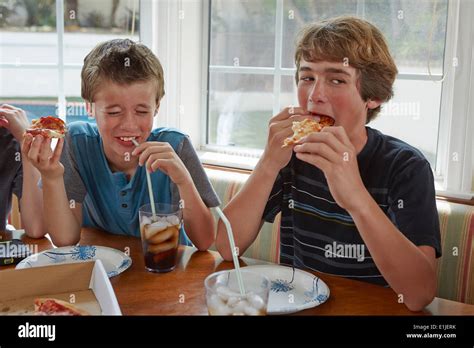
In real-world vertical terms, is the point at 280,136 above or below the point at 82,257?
above

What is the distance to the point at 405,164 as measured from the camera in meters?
1.25

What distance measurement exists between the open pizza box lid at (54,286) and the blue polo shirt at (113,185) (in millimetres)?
516

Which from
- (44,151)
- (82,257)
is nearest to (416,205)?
(82,257)

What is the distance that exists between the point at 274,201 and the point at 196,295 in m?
0.45

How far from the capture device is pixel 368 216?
1.06 metres

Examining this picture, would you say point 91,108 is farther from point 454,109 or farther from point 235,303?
point 454,109

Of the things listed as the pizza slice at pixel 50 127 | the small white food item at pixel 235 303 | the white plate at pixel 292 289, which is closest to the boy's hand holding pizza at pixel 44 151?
the pizza slice at pixel 50 127

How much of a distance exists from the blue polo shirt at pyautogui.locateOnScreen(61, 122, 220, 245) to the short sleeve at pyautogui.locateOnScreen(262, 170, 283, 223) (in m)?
0.15

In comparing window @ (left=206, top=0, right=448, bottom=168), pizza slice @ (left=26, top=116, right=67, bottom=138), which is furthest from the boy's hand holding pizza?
window @ (left=206, top=0, right=448, bottom=168)

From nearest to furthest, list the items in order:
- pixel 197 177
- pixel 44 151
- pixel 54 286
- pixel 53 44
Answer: pixel 54 286, pixel 44 151, pixel 197 177, pixel 53 44

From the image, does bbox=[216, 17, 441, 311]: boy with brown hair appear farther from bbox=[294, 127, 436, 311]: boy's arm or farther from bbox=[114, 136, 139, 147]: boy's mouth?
bbox=[114, 136, 139, 147]: boy's mouth

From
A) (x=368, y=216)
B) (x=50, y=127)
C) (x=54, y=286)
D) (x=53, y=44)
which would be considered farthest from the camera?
(x=53, y=44)

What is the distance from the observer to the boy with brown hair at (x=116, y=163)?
1.33m
